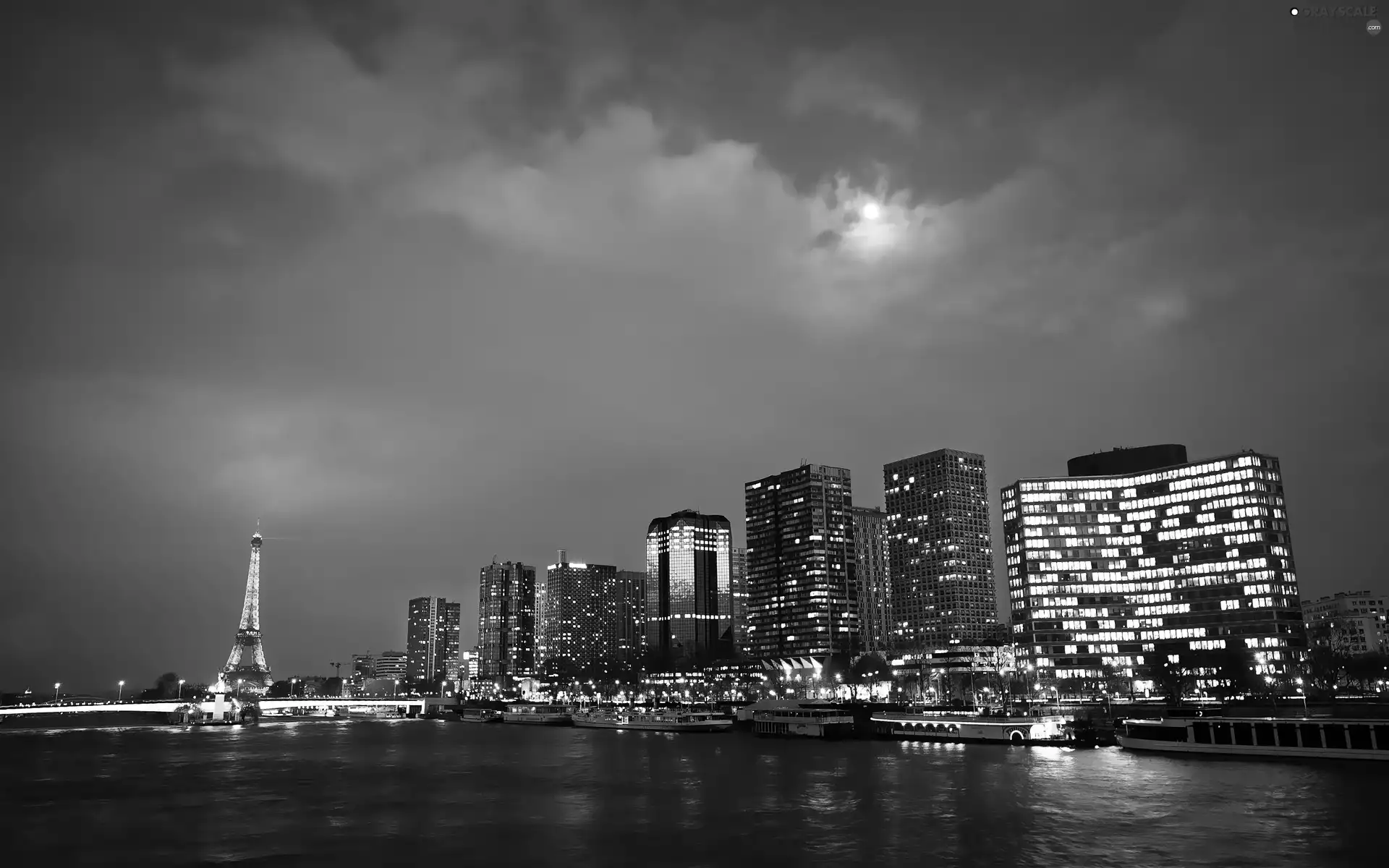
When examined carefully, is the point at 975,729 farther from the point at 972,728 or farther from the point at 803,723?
the point at 803,723

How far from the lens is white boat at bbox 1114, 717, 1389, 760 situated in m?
92.9

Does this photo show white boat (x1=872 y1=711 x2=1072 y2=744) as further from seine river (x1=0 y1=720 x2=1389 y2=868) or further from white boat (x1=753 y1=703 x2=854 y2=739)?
seine river (x1=0 y1=720 x2=1389 y2=868)

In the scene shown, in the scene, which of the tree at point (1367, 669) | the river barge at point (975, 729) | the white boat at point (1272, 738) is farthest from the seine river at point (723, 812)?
the tree at point (1367, 669)

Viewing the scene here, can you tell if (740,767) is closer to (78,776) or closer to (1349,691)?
(78,776)

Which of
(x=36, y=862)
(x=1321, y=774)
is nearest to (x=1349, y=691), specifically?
(x=1321, y=774)

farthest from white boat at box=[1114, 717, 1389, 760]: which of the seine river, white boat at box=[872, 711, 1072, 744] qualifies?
white boat at box=[872, 711, 1072, 744]

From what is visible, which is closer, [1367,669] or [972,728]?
[972,728]

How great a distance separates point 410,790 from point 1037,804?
58.3 metres

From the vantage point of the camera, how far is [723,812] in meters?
73.1

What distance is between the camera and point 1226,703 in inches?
6929

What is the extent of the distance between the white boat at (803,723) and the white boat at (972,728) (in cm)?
625

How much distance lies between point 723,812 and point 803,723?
9937 cm

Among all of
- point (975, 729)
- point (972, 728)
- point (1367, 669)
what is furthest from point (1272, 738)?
point (1367, 669)

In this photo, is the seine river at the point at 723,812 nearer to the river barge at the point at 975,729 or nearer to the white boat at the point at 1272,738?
the white boat at the point at 1272,738
